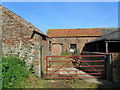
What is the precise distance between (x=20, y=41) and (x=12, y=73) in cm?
201

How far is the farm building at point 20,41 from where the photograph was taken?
523 cm

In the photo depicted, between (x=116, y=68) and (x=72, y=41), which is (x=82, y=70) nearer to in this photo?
(x=116, y=68)

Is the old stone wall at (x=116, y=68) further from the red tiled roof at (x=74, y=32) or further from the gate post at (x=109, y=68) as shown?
the red tiled roof at (x=74, y=32)

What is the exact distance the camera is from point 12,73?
412cm

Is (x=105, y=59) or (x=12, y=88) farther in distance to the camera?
(x=105, y=59)

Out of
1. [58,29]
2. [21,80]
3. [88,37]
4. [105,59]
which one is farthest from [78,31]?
[21,80]

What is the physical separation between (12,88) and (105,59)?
4992 millimetres

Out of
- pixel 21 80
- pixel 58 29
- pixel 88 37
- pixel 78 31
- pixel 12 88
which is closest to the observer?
pixel 12 88

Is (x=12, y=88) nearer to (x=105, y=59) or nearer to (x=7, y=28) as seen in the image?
(x=7, y=28)

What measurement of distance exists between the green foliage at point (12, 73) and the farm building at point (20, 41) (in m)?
0.62

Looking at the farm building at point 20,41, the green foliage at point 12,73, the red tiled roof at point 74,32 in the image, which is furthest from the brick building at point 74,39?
the green foliage at point 12,73

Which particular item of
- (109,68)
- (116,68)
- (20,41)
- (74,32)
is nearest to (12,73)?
(20,41)

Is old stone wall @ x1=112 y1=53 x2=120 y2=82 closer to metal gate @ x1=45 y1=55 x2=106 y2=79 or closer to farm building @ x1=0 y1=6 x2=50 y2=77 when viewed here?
metal gate @ x1=45 y1=55 x2=106 y2=79

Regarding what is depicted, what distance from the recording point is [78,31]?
23.6m
